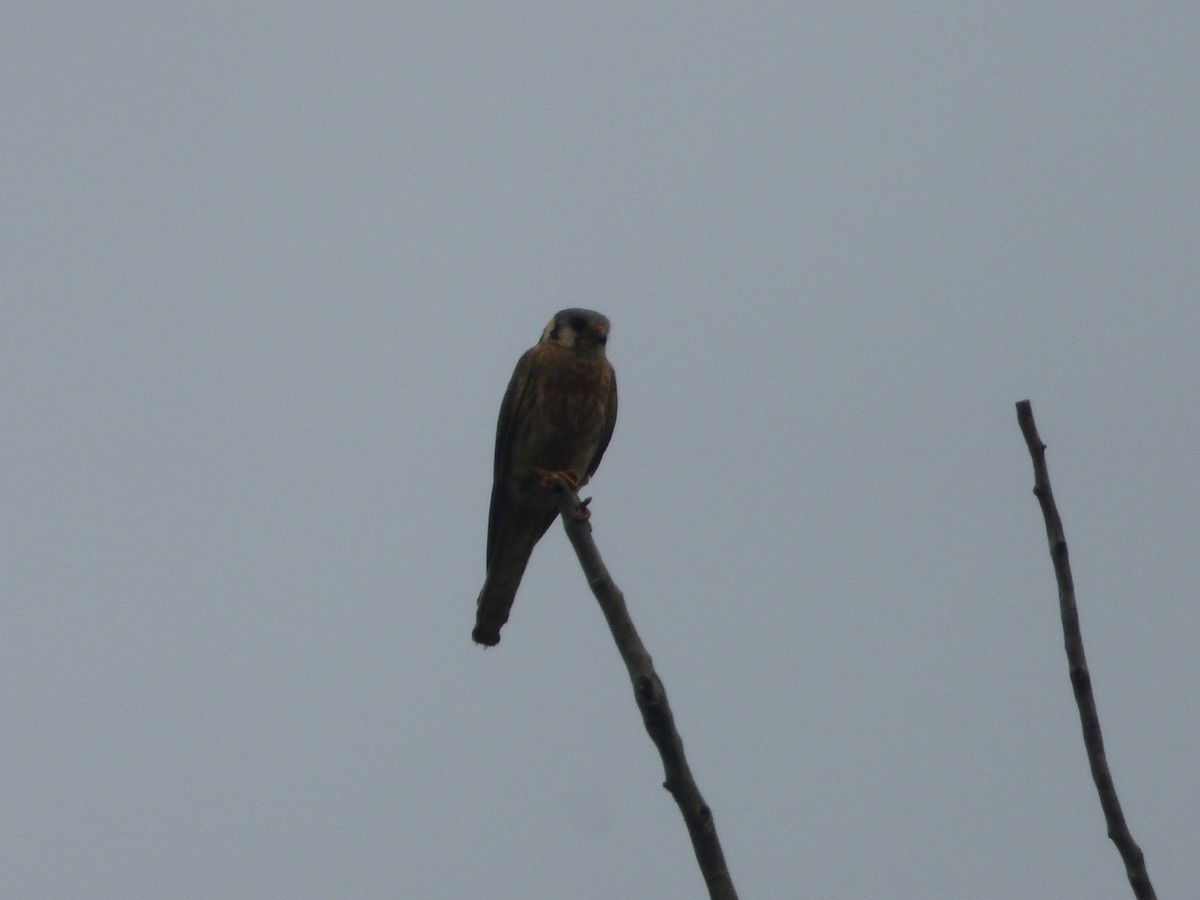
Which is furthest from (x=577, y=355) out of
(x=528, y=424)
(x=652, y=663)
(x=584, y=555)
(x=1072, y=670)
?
(x=1072, y=670)

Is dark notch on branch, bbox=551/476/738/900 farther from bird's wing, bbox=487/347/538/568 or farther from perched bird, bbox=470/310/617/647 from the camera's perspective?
bird's wing, bbox=487/347/538/568

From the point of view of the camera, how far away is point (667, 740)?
234 cm

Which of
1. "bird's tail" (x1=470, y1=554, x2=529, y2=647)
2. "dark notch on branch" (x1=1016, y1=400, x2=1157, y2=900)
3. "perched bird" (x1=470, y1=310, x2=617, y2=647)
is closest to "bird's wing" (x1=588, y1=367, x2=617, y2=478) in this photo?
"perched bird" (x1=470, y1=310, x2=617, y2=647)

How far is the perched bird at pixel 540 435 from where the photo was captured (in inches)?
248

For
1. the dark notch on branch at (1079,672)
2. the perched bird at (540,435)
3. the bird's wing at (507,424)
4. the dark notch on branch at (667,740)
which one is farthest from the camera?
the bird's wing at (507,424)

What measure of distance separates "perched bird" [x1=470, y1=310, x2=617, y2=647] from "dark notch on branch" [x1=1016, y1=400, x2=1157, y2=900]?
13.8ft

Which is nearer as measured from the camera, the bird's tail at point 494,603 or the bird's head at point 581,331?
the bird's tail at point 494,603

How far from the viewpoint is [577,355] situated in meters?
6.54

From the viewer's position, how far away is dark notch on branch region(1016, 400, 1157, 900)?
1.96 meters

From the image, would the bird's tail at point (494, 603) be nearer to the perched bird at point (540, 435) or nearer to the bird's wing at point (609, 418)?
the perched bird at point (540, 435)

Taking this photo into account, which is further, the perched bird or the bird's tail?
the perched bird

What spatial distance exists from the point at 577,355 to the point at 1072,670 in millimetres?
4614

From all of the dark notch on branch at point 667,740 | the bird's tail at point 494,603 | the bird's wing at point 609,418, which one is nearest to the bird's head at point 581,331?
the bird's wing at point 609,418

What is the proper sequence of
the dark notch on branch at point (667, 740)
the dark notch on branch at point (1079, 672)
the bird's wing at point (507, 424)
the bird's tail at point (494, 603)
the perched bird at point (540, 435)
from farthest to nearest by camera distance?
the bird's wing at point (507, 424), the perched bird at point (540, 435), the bird's tail at point (494, 603), the dark notch on branch at point (667, 740), the dark notch on branch at point (1079, 672)
